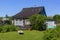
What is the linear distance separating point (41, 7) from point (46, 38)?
30307 mm

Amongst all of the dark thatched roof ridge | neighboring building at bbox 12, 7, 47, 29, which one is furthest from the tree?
the dark thatched roof ridge

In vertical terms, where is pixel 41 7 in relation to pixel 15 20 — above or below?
above

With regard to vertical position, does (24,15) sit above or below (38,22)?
above

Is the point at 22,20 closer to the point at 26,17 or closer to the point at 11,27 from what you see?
the point at 26,17

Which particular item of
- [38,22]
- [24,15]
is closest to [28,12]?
Answer: [24,15]

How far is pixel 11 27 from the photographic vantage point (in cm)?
2778

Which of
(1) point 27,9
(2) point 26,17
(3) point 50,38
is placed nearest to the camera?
(3) point 50,38

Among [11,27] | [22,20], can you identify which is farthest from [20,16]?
[11,27]

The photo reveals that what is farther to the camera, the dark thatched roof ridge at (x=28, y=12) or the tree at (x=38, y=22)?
the dark thatched roof ridge at (x=28, y=12)

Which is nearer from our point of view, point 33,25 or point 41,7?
point 33,25

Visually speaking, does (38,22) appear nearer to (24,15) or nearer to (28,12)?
(24,15)

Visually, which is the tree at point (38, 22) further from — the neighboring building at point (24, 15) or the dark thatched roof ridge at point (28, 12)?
the dark thatched roof ridge at point (28, 12)

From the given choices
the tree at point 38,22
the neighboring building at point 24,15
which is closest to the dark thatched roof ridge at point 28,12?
the neighboring building at point 24,15

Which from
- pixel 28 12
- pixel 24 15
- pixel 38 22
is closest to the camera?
pixel 38 22
